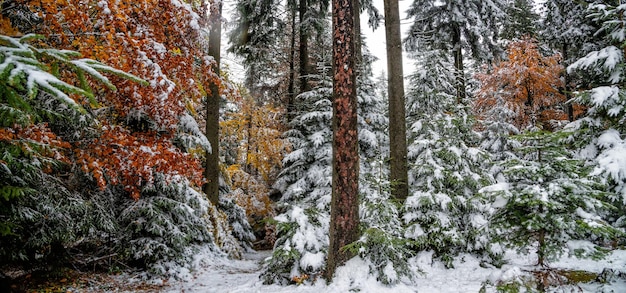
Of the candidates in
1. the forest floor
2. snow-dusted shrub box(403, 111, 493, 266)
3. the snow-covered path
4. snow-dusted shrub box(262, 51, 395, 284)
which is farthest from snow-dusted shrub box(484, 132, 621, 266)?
the snow-covered path

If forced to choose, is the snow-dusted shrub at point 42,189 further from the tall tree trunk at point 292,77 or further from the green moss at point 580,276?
the tall tree trunk at point 292,77

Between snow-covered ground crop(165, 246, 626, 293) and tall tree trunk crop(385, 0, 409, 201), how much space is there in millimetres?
2286

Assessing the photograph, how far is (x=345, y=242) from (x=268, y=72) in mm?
16679

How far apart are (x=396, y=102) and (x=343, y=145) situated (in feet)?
12.5

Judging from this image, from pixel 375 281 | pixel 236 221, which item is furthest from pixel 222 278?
pixel 236 221

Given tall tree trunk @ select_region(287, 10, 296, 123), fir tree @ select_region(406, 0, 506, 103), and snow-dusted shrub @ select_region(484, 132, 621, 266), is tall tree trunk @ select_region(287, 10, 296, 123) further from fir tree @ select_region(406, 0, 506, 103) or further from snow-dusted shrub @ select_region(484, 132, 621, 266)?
snow-dusted shrub @ select_region(484, 132, 621, 266)

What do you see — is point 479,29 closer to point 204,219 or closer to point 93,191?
point 204,219

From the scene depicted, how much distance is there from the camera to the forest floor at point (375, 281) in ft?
17.2

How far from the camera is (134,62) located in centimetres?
571

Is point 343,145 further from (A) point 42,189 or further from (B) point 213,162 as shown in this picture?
(B) point 213,162

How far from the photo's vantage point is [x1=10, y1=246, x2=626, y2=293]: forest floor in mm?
5250

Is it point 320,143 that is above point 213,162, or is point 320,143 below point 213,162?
above

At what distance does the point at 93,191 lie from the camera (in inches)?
314

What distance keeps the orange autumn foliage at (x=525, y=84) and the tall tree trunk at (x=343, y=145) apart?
11.9m
